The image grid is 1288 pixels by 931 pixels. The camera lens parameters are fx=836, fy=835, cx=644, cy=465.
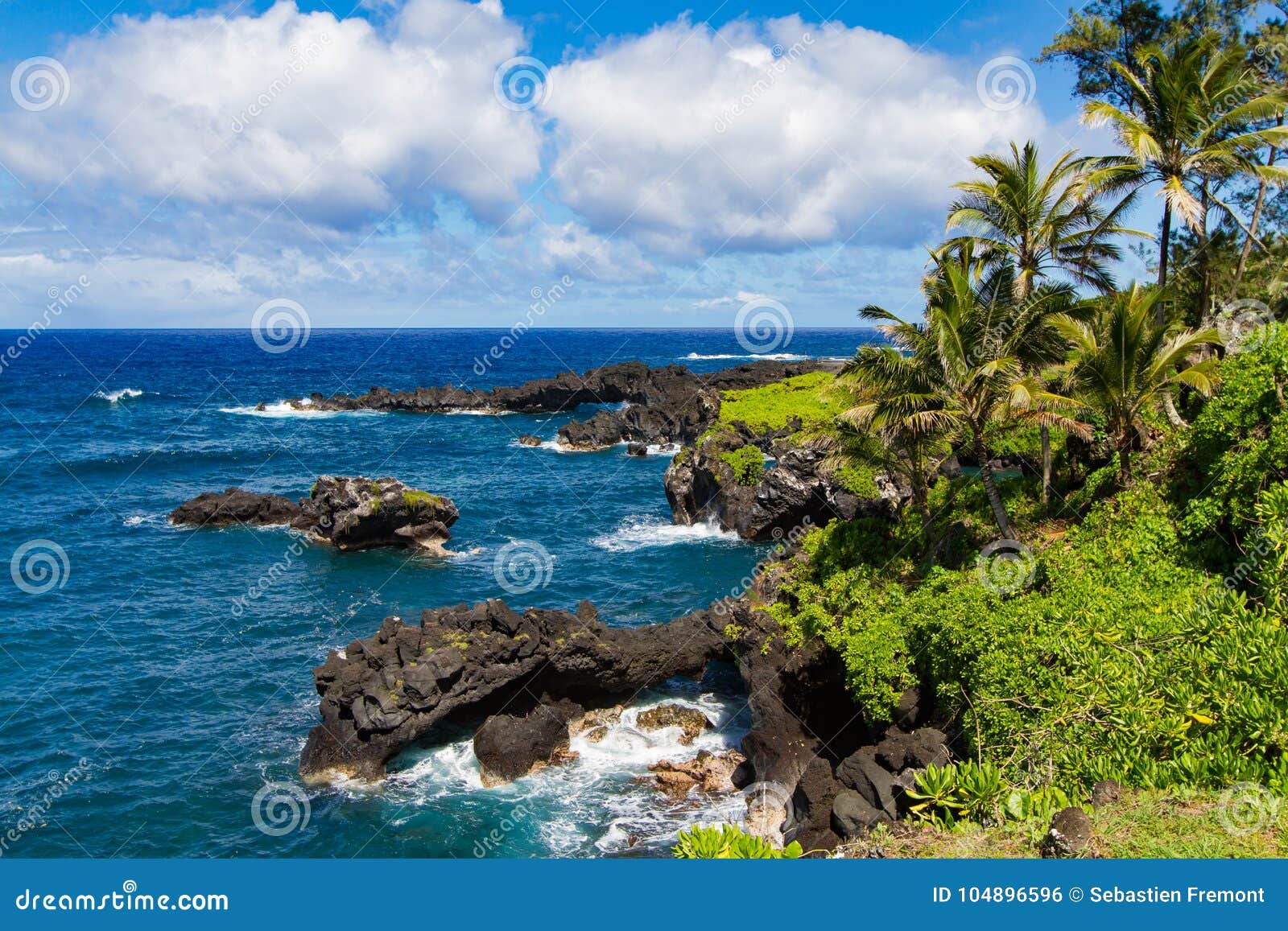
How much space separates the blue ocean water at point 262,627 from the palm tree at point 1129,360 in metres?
14.5

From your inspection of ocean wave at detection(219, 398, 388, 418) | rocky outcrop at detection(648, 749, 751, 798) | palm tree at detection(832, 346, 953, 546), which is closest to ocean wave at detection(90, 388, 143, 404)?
ocean wave at detection(219, 398, 388, 418)

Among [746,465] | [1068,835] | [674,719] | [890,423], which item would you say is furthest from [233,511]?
[1068,835]

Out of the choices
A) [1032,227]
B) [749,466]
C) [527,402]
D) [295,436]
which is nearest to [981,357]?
[1032,227]

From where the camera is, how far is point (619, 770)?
80.3 ft

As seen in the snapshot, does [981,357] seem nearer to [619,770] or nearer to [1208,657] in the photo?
[1208,657]

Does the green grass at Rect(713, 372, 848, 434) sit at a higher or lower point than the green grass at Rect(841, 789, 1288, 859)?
higher

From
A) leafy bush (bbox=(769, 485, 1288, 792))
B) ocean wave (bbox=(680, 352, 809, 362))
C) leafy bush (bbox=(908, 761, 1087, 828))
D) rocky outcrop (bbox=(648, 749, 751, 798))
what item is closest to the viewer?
leafy bush (bbox=(908, 761, 1087, 828))

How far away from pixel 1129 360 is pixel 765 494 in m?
23.9

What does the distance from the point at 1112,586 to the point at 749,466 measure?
29.0 m

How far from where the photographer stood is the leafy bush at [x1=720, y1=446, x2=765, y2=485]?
4819 centimetres

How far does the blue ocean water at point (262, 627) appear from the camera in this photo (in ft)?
72.6

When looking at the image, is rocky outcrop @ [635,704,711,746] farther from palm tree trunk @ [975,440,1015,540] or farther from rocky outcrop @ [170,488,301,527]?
rocky outcrop @ [170,488,301,527]

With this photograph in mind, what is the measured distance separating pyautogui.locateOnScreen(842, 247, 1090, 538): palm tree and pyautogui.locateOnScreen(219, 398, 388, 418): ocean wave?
80183 mm

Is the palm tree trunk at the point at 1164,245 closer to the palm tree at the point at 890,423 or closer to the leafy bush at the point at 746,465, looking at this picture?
the palm tree at the point at 890,423
